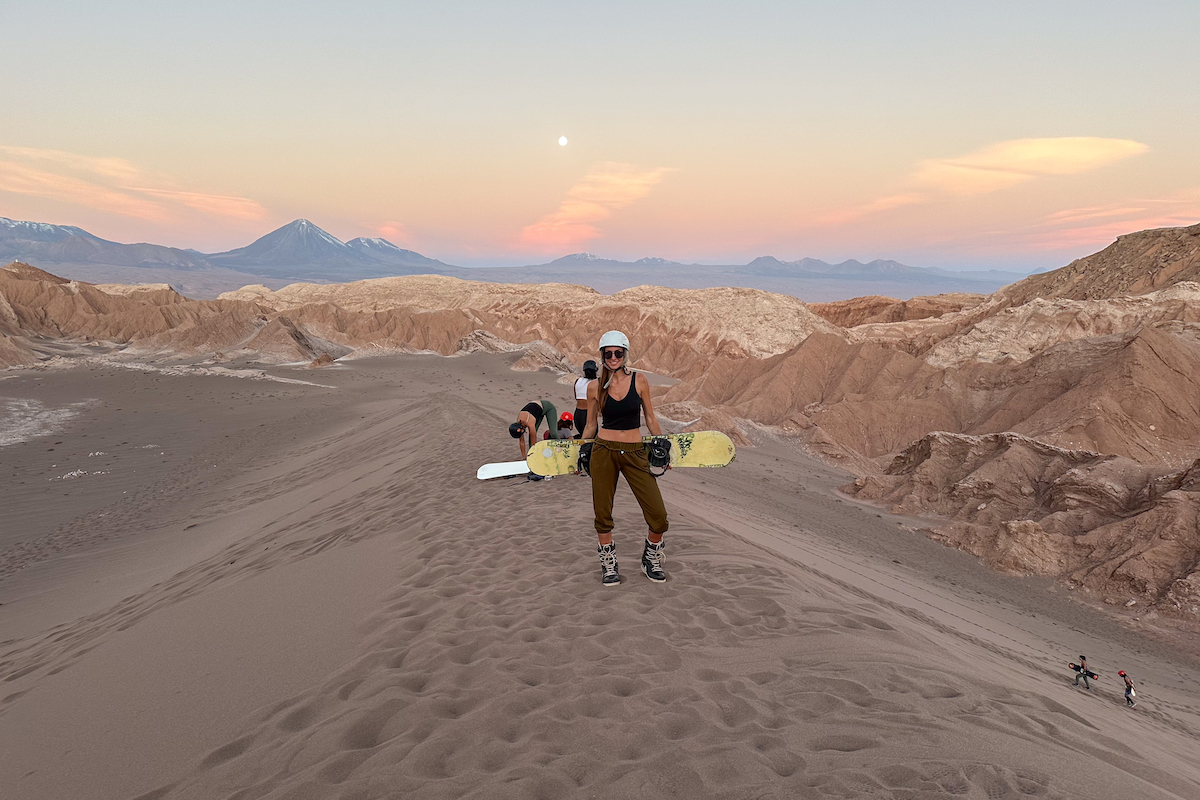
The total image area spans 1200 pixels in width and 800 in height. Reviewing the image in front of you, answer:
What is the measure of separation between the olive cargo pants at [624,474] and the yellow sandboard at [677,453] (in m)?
0.85

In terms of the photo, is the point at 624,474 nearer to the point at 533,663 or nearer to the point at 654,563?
the point at 654,563

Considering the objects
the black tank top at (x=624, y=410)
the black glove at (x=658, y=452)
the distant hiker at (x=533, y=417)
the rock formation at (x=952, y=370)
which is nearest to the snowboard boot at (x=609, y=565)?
the black glove at (x=658, y=452)

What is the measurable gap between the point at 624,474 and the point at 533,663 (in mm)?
1595

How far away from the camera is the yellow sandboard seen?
5.52 metres

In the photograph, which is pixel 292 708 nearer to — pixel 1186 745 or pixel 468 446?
pixel 1186 745

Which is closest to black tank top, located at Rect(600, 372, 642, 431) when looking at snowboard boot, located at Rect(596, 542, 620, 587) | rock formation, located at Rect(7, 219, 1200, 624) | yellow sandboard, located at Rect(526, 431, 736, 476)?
yellow sandboard, located at Rect(526, 431, 736, 476)

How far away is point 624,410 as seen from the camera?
14.8 ft

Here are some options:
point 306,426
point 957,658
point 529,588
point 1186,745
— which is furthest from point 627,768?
point 306,426

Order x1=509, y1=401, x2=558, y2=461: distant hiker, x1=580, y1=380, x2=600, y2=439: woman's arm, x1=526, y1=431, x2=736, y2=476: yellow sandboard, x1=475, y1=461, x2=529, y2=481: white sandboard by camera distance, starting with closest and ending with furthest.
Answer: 1. x1=580, y1=380, x2=600, y2=439: woman's arm
2. x1=526, y1=431, x2=736, y2=476: yellow sandboard
3. x1=475, y1=461, x2=529, y2=481: white sandboard
4. x1=509, y1=401, x2=558, y2=461: distant hiker

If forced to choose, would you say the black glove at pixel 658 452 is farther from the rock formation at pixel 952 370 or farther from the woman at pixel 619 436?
the rock formation at pixel 952 370

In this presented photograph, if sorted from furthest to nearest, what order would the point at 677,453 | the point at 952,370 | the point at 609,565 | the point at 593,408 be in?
1. the point at 952,370
2. the point at 677,453
3. the point at 609,565
4. the point at 593,408

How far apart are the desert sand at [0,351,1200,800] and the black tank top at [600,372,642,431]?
1.45 meters

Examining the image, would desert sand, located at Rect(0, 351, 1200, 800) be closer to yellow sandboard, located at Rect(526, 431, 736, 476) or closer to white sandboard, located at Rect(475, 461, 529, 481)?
white sandboard, located at Rect(475, 461, 529, 481)

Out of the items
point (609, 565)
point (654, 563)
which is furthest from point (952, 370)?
point (609, 565)
